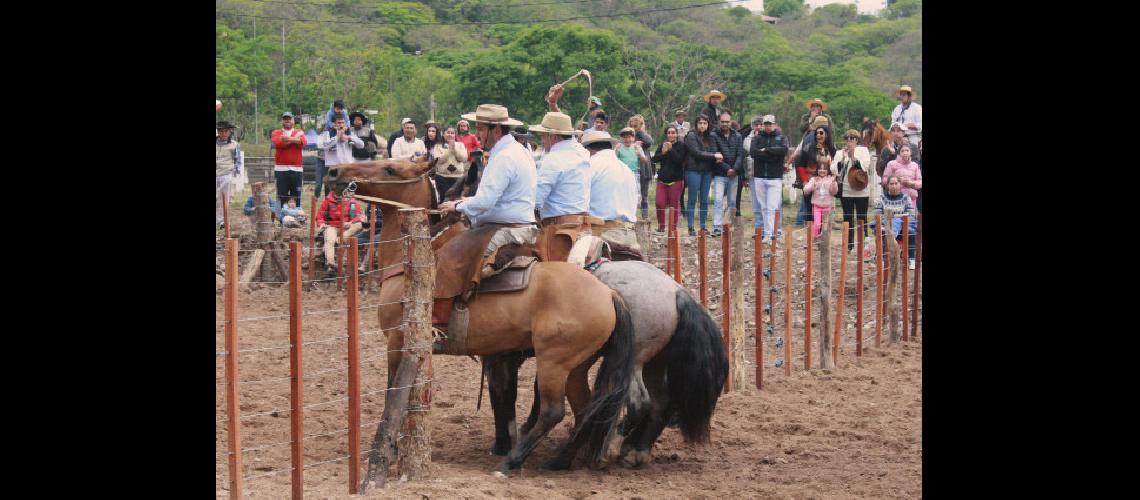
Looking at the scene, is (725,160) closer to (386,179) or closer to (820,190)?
(820,190)

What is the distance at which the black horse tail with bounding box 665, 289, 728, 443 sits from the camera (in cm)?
837

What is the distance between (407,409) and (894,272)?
25.8 ft

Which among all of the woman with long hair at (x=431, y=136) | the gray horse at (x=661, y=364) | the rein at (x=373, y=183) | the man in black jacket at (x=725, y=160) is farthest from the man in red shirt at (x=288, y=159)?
the gray horse at (x=661, y=364)

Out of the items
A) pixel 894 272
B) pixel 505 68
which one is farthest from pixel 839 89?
pixel 894 272

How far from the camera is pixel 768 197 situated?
17781 millimetres

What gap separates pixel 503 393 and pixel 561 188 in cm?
154

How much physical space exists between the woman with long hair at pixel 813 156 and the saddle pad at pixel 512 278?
9.66 meters

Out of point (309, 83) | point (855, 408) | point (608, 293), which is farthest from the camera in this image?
point (309, 83)

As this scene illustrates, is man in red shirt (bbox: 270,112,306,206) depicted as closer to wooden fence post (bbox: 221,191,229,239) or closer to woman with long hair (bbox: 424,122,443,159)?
wooden fence post (bbox: 221,191,229,239)

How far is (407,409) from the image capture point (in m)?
7.45

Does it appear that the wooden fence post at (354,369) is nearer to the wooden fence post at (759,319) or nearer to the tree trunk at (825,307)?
the wooden fence post at (759,319)

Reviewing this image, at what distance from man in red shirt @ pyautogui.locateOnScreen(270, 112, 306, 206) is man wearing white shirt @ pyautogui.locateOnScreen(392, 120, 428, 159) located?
4.44 ft

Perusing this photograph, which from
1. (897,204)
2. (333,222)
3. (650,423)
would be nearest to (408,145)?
(333,222)
